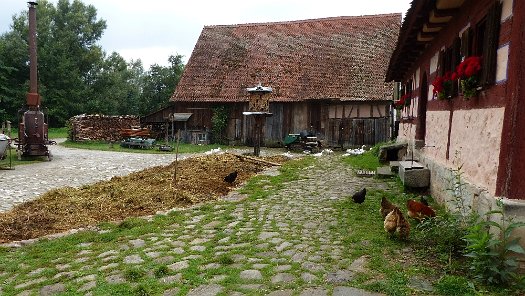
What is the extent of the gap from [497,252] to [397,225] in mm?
1251

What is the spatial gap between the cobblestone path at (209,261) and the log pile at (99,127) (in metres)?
19.7

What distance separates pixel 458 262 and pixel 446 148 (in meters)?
3.03

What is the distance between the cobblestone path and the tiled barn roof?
16.3 metres

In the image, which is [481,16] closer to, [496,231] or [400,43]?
[496,231]

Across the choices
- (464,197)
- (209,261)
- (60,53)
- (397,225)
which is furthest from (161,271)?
(60,53)

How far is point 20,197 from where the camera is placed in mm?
8336

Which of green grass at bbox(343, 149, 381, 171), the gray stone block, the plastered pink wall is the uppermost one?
the plastered pink wall

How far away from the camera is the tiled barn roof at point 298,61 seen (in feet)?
72.9

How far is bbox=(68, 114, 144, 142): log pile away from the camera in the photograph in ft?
84.2

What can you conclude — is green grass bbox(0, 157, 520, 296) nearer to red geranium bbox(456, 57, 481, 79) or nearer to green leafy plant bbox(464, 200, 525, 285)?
green leafy plant bbox(464, 200, 525, 285)

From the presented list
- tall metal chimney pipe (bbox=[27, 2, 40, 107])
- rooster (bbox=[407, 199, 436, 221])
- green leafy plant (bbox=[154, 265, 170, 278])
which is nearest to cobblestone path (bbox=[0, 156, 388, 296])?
green leafy plant (bbox=[154, 265, 170, 278])

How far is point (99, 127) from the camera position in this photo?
2670 cm

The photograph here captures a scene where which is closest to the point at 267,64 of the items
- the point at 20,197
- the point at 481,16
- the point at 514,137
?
the point at 20,197

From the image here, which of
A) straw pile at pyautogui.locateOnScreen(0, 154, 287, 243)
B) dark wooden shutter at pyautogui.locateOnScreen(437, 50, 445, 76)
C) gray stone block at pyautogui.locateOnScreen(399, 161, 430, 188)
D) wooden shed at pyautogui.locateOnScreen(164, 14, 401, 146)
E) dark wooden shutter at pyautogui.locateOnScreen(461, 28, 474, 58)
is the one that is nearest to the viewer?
dark wooden shutter at pyautogui.locateOnScreen(461, 28, 474, 58)
